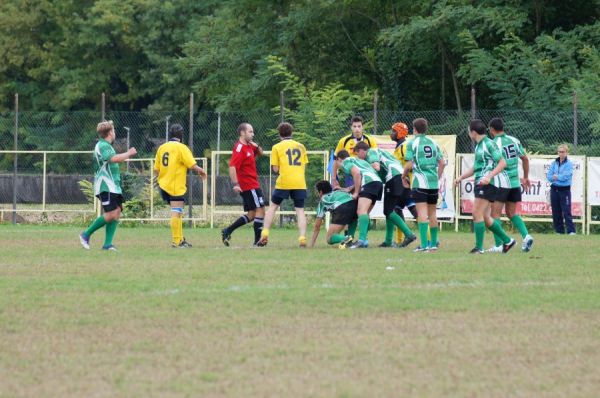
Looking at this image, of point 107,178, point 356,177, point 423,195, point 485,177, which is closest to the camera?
point 485,177

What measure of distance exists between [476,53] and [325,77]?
8.55 meters

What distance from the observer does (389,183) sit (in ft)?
59.0

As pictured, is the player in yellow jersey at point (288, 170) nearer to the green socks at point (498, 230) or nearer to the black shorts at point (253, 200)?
the black shorts at point (253, 200)

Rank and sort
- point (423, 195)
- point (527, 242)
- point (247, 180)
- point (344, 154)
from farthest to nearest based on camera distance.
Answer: point (247, 180), point (344, 154), point (423, 195), point (527, 242)

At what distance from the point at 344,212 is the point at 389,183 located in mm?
790

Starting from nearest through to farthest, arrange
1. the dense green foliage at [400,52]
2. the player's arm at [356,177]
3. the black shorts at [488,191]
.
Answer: the black shorts at [488,191]
the player's arm at [356,177]
the dense green foliage at [400,52]

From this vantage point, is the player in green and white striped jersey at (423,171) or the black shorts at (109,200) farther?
the black shorts at (109,200)

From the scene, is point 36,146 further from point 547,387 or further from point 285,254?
point 547,387

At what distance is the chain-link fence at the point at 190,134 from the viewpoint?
85.5ft

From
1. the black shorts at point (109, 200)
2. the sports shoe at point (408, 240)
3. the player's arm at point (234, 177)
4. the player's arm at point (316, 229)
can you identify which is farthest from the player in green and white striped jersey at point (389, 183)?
the black shorts at point (109, 200)

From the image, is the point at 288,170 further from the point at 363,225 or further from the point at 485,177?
the point at 485,177

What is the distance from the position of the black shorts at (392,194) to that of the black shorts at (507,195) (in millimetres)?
2078

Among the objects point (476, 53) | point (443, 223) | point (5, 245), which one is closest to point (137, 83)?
point (476, 53)

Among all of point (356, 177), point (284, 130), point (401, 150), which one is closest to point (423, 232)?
point (356, 177)
